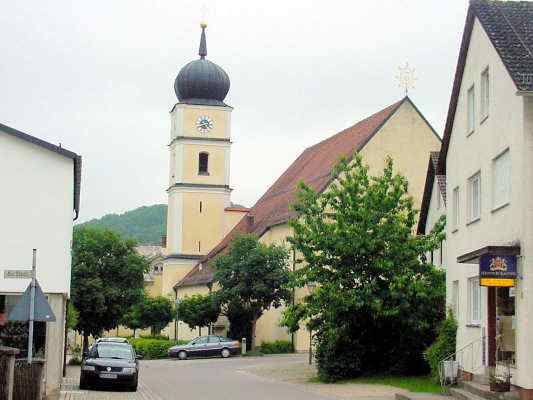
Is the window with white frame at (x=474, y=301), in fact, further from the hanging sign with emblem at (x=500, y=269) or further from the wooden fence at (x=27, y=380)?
the wooden fence at (x=27, y=380)

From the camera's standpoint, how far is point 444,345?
27812mm

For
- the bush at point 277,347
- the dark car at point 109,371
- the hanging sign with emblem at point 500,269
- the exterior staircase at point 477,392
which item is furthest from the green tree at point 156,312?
the hanging sign with emblem at point 500,269

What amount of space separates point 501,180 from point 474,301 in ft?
14.2

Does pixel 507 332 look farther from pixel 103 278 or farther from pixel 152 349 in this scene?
pixel 152 349

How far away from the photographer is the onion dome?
78.2 meters

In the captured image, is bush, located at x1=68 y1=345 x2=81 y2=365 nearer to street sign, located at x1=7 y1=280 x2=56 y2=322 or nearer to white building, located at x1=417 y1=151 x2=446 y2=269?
white building, located at x1=417 y1=151 x2=446 y2=269

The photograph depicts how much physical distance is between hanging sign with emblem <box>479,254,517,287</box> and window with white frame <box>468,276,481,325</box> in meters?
4.57

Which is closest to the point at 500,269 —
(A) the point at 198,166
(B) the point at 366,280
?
(B) the point at 366,280

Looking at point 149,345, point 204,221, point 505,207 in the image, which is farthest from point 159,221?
point 505,207

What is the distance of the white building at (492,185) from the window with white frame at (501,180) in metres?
0.02

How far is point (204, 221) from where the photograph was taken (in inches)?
3115

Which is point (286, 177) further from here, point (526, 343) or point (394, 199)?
point (526, 343)

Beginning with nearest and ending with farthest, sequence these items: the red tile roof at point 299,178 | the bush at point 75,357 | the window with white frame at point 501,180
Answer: the window with white frame at point 501,180 < the bush at point 75,357 < the red tile roof at point 299,178

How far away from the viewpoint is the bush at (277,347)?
56688mm
